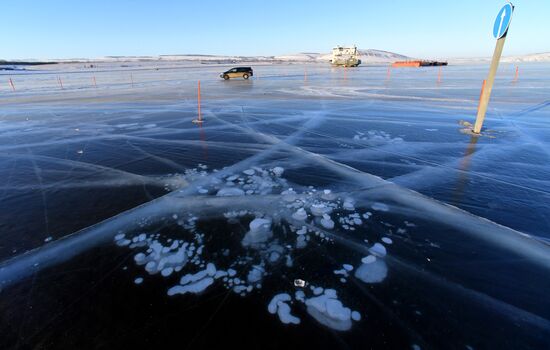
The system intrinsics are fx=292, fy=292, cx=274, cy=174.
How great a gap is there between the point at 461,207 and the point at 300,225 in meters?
2.54

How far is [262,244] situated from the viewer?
3.64 meters

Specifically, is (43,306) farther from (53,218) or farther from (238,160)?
(238,160)

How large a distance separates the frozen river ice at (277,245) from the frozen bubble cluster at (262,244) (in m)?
0.02

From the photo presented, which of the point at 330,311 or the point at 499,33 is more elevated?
the point at 499,33

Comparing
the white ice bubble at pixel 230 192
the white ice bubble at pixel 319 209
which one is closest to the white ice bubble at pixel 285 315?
the white ice bubble at pixel 319 209

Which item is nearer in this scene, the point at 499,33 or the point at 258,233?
the point at 258,233

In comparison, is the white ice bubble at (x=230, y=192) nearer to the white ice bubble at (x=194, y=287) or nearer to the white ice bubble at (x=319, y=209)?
the white ice bubble at (x=319, y=209)

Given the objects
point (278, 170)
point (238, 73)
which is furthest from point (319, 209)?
point (238, 73)

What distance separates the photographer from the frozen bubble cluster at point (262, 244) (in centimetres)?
286

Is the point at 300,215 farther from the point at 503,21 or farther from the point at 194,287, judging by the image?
the point at 503,21

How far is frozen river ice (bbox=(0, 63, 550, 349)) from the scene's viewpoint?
2541 millimetres

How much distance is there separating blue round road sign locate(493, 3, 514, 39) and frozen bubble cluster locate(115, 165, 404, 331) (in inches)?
262

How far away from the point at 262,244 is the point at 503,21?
8.65 metres

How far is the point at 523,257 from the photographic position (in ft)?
11.1
